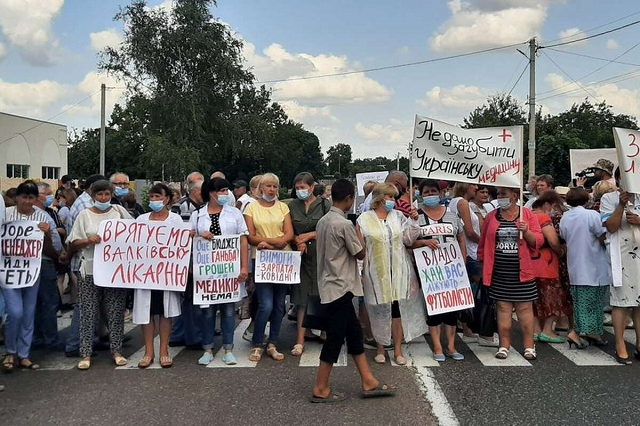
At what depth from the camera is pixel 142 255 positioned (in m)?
6.50

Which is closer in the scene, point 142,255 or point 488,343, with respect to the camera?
point 142,255

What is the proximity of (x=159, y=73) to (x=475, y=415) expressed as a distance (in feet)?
122

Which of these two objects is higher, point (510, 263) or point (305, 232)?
point (305, 232)

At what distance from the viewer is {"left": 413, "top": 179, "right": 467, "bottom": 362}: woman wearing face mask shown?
651 cm

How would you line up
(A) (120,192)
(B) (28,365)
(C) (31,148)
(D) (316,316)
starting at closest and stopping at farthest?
(D) (316,316) → (B) (28,365) → (A) (120,192) → (C) (31,148)

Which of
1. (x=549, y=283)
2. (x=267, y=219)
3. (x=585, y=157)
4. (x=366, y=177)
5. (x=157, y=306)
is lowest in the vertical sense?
(x=157, y=306)

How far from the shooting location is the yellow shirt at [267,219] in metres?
6.76

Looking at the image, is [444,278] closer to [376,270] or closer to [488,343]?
[376,270]

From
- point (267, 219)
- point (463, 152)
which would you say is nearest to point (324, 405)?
point (267, 219)

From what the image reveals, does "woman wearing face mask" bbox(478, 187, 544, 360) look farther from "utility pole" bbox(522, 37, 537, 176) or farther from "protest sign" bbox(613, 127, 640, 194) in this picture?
"utility pole" bbox(522, 37, 537, 176)

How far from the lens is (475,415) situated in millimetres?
4934

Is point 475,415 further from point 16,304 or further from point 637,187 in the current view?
point 16,304

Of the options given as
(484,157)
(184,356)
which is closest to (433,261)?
(484,157)

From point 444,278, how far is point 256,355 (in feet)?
7.42
